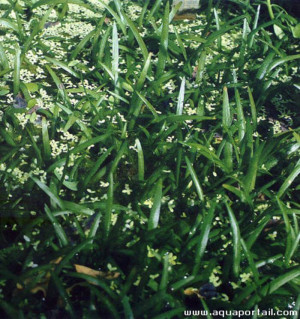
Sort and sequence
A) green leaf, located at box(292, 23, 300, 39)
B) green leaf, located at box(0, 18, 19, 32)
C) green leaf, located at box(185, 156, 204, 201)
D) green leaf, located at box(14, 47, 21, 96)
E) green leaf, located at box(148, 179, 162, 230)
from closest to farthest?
green leaf, located at box(148, 179, 162, 230), green leaf, located at box(185, 156, 204, 201), green leaf, located at box(14, 47, 21, 96), green leaf, located at box(0, 18, 19, 32), green leaf, located at box(292, 23, 300, 39)

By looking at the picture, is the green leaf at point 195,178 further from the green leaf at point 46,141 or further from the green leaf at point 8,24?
the green leaf at point 8,24

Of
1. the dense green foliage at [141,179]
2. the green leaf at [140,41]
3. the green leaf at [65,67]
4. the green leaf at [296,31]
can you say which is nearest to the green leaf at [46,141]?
the dense green foliage at [141,179]

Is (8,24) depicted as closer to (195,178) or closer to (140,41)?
(140,41)

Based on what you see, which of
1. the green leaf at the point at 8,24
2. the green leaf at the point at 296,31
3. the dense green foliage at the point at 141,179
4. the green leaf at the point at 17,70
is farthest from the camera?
the green leaf at the point at 296,31

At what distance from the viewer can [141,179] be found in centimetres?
194

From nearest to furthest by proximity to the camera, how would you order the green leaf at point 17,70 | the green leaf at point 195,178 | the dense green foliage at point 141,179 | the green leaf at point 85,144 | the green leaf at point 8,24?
the dense green foliage at point 141,179 → the green leaf at point 195,178 → the green leaf at point 85,144 → the green leaf at point 17,70 → the green leaf at point 8,24

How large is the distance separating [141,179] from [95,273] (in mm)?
471

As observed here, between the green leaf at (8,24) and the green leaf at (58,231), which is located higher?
the green leaf at (8,24)

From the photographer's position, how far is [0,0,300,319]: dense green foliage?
1.59 m

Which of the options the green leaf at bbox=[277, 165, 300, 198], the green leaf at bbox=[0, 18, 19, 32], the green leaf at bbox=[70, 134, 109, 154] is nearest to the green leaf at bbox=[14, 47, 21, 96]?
the green leaf at bbox=[0, 18, 19, 32]

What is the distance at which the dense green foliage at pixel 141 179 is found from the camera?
1.59m

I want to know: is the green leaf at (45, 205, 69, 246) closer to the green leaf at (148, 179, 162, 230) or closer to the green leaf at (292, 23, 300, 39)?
the green leaf at (148, 179, 162, 230)

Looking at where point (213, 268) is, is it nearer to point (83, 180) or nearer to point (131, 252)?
point (131, 252)

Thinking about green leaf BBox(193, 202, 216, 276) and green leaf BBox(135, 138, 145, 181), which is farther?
green leaf BBox(135, 138, 145, 181)
